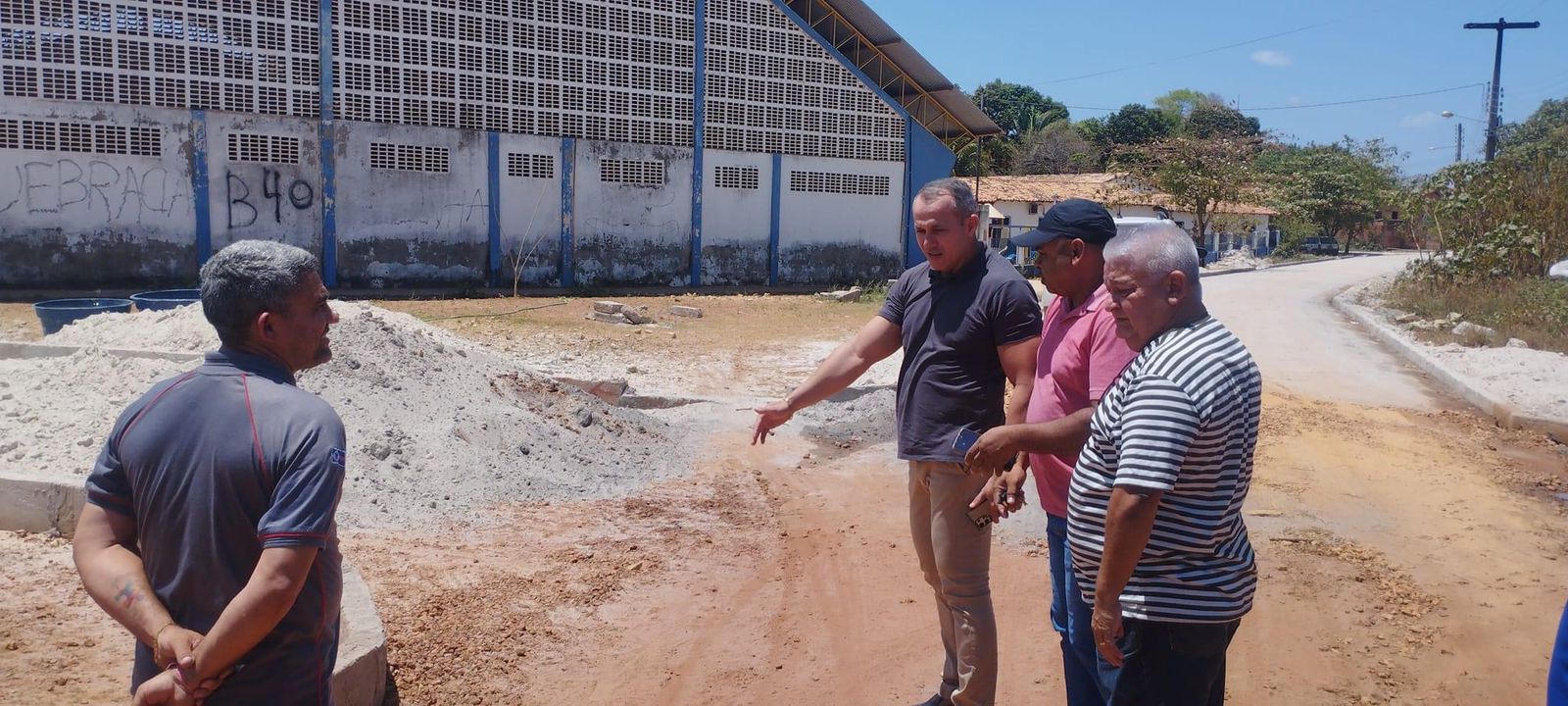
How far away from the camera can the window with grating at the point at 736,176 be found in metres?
25.7

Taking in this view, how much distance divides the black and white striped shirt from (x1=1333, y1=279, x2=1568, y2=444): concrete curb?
373 inches

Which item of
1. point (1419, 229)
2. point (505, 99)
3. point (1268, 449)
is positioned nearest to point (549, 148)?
point (505, 99)

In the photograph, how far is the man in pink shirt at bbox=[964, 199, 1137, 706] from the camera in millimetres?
3031

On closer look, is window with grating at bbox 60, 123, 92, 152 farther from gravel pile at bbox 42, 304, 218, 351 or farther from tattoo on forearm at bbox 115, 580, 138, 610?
tattoo on forearm at bbox 115, 580, 138, 610

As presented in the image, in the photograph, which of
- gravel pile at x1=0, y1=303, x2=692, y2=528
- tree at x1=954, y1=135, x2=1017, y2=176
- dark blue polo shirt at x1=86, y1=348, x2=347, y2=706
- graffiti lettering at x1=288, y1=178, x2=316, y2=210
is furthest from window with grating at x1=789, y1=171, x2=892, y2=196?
dark blue polo shirt at x1=86, y1=348, x2=347, y2=706

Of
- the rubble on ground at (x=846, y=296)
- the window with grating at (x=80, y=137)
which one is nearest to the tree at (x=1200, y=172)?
the rubble on ground at (x=846, y=296)

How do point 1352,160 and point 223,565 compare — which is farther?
point 1352,160

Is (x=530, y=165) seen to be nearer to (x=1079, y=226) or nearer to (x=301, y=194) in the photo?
(x=301, y=194)

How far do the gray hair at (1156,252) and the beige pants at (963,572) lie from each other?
1188 millimetres

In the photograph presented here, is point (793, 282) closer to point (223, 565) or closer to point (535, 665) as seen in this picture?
point (535, 665)

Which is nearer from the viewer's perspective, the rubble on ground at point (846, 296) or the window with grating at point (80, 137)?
the window with grating at point (80, 137)

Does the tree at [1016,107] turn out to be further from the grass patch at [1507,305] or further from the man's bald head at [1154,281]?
the man's bald head at [1154,281]

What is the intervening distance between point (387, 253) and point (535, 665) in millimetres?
18792

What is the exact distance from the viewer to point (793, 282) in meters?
27.1
